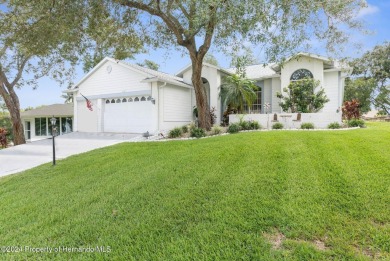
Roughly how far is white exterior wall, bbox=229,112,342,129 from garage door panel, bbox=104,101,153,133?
215 inches

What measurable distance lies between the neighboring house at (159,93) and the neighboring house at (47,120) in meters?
9.32

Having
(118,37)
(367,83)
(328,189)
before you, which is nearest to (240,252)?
(328,189)

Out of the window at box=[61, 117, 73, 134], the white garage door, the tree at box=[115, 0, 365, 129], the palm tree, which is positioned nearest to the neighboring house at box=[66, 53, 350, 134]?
the white garage door

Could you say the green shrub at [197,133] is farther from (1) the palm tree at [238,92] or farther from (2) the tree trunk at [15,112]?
(2) the tree trunk at [15,112]

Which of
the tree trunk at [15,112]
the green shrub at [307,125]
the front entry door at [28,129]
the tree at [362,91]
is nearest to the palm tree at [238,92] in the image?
the green shrub at [307,125]

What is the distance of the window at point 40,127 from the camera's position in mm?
27156

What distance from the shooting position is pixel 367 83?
1161 inches

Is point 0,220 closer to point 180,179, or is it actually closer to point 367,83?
point 180,179

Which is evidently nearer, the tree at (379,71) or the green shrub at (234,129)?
the green shrub at (234,129)

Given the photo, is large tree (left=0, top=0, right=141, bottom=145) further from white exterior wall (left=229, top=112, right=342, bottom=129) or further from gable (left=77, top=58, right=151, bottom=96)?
white exterior wall (left=229, top=112, right=342, bottom=129)

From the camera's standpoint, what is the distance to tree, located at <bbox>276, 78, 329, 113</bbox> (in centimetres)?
1420

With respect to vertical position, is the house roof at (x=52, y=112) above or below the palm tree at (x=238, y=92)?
below

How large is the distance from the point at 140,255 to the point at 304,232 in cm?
204

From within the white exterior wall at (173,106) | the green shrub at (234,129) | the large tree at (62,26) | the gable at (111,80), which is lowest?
the green shrub at (234,129)
